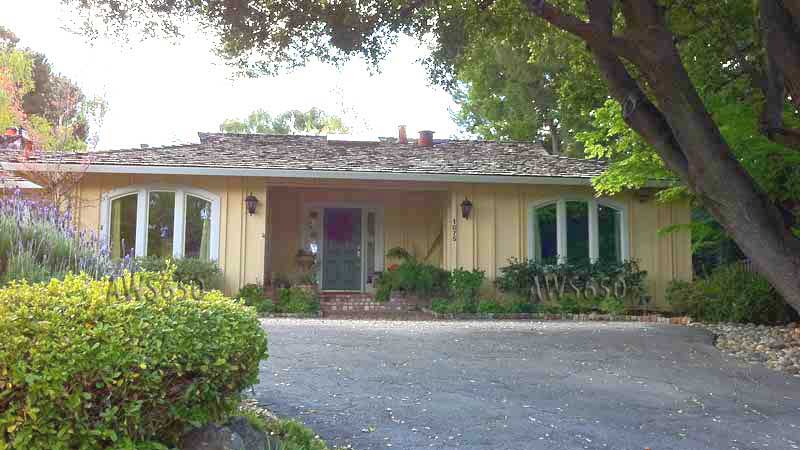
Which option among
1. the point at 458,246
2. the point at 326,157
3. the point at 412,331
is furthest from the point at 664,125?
the point at 326,157

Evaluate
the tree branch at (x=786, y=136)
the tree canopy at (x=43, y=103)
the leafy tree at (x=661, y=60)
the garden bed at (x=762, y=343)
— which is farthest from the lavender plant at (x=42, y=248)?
the tree canopy at (x=43, y=103)

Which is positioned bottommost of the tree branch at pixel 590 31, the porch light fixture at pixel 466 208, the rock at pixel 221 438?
the rock at pixel 221 438

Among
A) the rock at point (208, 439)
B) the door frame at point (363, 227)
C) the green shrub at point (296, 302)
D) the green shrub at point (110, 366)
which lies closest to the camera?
Result: the green shrub at point (110, 366)

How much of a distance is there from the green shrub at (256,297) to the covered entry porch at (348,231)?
8.17 ft

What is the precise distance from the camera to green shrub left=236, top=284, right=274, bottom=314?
11.5 metres

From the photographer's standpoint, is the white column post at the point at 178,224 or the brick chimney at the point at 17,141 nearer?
the white column post at the point at 178,224

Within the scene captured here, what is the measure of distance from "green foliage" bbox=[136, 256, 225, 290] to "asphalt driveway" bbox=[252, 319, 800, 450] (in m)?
4.03

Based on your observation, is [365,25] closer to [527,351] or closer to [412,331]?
[412,331]

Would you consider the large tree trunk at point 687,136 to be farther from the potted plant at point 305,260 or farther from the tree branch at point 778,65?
the potted plant at point 305,260

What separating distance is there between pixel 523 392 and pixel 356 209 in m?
10.1

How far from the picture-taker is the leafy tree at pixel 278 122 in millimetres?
36031

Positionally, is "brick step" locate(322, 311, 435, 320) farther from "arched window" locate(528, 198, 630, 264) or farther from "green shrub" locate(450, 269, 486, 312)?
"arched window" locate(528, 198, 630, 264)

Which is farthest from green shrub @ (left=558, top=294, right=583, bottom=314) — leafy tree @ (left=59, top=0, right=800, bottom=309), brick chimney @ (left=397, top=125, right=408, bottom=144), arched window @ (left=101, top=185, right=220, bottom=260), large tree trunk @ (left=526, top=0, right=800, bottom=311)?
arched window @ (left=101, top=185, right=220, bottom=260)

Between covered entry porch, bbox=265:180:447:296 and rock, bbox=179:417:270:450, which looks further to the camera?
covered entry porch, bbox=265:180:447:296
